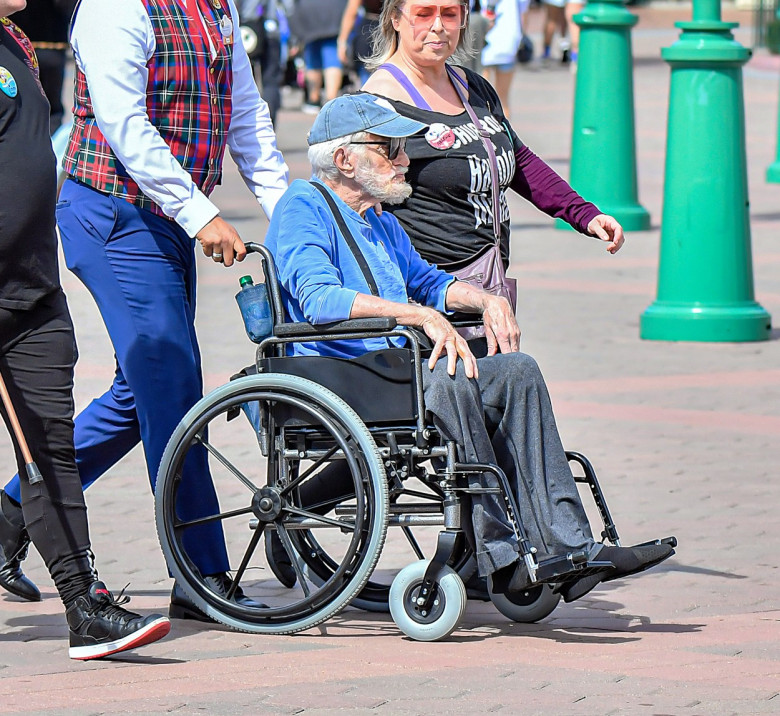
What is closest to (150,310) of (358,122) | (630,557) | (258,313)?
(258,313)

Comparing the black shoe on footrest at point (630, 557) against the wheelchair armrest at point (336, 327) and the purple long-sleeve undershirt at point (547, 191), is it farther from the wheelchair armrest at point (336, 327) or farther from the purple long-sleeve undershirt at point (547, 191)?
the purple long-sleeve undershirt at point (547, 191)

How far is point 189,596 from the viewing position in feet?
15.3

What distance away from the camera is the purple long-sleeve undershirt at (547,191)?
5316mm

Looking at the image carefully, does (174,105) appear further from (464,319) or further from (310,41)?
(310,41)

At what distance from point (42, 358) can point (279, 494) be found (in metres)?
0.68

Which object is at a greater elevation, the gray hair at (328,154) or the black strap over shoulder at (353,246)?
the gray hair at (328,154)

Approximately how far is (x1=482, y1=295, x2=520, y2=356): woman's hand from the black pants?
1111mm

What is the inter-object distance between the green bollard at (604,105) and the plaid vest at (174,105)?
7.62 metres

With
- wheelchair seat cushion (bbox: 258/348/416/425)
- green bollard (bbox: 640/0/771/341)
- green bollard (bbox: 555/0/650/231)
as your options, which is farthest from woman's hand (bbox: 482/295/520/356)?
green bollard (bbox: 555/0/650/231)

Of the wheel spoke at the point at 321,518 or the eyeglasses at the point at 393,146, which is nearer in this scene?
the wheel spoke at the point at 321,518

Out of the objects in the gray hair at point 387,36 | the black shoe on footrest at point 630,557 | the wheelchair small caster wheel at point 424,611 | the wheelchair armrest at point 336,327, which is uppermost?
the gray hair at point 387,36

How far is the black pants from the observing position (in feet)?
14.3

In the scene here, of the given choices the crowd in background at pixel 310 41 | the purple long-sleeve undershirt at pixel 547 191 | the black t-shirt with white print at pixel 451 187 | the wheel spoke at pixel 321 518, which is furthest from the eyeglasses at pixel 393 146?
the crowd in background at pixel 310 41

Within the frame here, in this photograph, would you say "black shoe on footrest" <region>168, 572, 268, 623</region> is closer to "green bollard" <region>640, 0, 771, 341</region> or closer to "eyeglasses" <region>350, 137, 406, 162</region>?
"eyeglasses" <region>350, 137, 406, 162</region>
